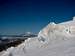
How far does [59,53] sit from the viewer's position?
225 inches

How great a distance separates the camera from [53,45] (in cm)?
706

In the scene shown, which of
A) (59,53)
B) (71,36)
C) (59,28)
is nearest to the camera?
(59,53)

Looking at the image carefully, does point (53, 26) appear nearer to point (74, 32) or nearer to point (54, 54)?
point (74, 32)

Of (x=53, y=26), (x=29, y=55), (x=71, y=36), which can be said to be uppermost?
(x=53, y=26)

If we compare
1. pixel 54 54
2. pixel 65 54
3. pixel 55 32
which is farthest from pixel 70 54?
pixel 55 32

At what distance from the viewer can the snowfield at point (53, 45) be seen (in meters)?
6.05

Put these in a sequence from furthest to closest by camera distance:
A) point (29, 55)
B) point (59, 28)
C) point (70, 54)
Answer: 1. point (59, 28)
2. point (29, 55)
3. point (70, 54)

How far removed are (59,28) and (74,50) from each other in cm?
426

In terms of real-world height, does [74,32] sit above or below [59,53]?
above

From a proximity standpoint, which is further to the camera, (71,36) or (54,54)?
(71,36)

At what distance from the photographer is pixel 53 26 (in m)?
10.2

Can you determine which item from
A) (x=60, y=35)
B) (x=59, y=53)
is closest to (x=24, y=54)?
(x=59, y=53)

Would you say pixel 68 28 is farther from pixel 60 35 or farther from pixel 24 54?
pixel 24 54

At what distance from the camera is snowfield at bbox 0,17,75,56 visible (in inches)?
A: 238
